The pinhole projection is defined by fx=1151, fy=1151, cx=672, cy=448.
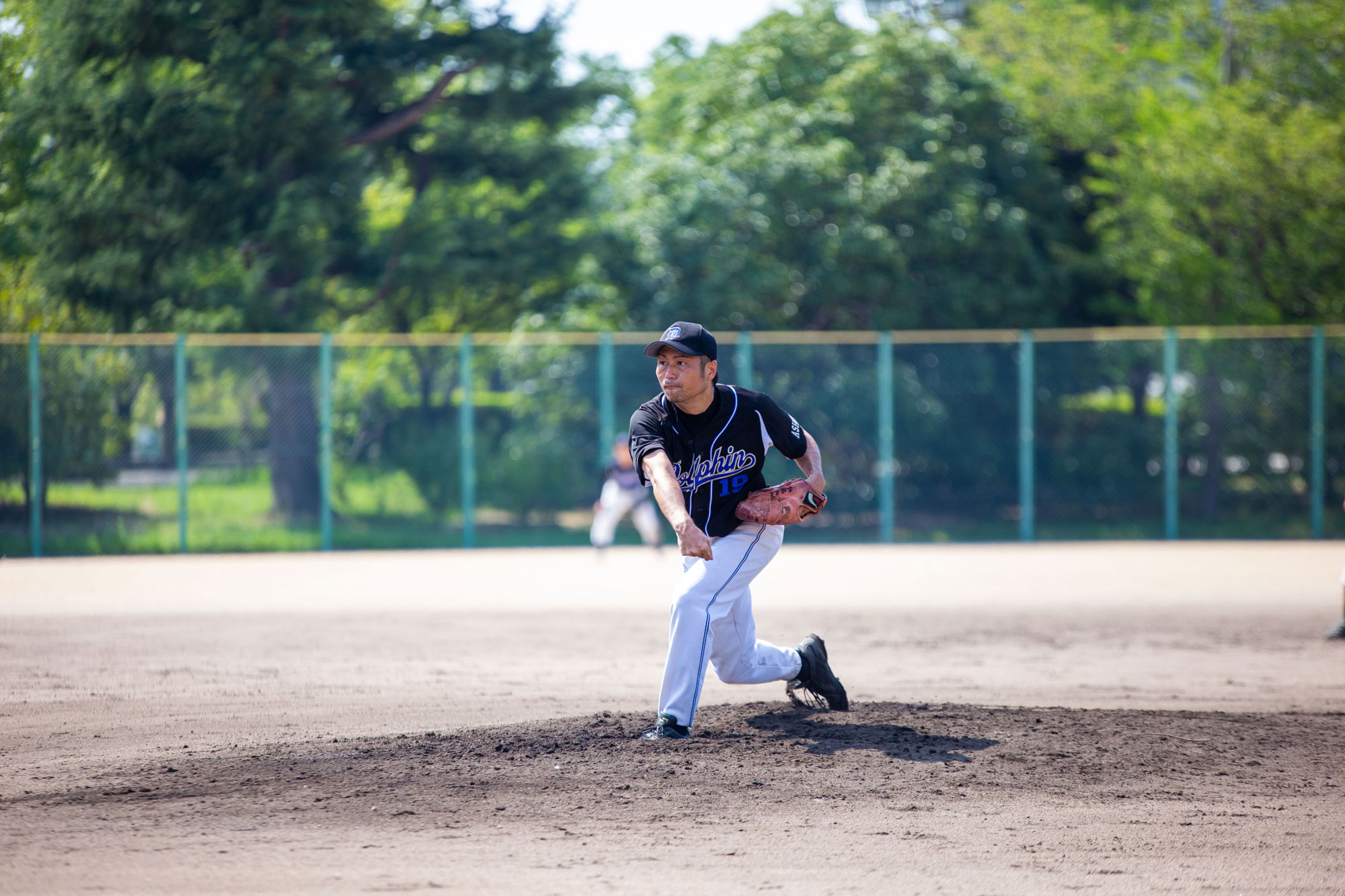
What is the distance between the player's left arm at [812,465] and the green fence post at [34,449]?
40.2 ft

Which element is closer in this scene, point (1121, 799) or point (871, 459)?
point (1121, 799)

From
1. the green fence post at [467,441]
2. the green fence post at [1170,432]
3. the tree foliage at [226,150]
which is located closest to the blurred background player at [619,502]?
the green fence post at [467,441]

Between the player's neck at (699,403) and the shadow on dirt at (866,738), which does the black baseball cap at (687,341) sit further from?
the shadow on dirt at (866,738)

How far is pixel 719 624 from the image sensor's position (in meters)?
5.29

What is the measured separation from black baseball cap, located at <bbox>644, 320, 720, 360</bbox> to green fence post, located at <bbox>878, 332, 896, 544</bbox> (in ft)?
36.8

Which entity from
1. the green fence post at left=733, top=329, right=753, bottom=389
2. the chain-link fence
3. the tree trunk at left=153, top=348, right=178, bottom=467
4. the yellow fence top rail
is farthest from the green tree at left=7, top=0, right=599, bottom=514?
the green fence post at left=733, top=329, right=753, bottom=389

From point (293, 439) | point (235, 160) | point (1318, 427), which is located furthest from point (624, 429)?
point (1318, 427)

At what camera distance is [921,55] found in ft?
64.4

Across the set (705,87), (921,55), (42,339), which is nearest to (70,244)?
(42,339)

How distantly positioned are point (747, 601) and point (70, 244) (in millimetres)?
14222

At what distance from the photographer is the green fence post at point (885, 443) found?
15.9m

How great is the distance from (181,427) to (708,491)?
38.2 feet

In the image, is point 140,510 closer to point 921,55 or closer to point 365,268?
point 365,268

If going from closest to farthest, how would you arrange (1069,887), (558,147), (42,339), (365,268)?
(1069,887) → (42,339) → (365,268) → (558,147)
